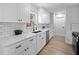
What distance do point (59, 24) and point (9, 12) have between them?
23.3 feet

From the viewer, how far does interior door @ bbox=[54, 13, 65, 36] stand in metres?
8.61

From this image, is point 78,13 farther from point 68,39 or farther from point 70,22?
point 68,39

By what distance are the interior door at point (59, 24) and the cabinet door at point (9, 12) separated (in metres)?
6.77

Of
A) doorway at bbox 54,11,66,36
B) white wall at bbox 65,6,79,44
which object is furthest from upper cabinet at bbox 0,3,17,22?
doorway at bbox 54,11,66,36

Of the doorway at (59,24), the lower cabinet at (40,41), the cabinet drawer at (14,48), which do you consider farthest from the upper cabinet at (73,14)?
the cabinet drawer at (14,48)

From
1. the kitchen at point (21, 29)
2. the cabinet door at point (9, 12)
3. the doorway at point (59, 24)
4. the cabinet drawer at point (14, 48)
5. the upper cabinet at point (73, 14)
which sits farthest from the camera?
the doorway at point (59, 24)

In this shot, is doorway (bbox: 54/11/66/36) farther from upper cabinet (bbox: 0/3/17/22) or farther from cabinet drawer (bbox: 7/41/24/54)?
cabinet drawer (bbox: 7/41/24/54)

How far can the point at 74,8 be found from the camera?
16.9 ft

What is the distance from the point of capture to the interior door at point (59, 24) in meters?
8.61

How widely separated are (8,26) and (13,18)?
18.9 inches

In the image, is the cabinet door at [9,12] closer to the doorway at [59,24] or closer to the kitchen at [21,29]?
the kitchen at [21,29]

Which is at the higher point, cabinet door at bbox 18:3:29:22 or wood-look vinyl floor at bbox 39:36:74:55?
cabinet door at bbox 18:3:29:22

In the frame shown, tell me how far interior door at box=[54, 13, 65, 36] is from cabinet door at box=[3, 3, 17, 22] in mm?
6774
